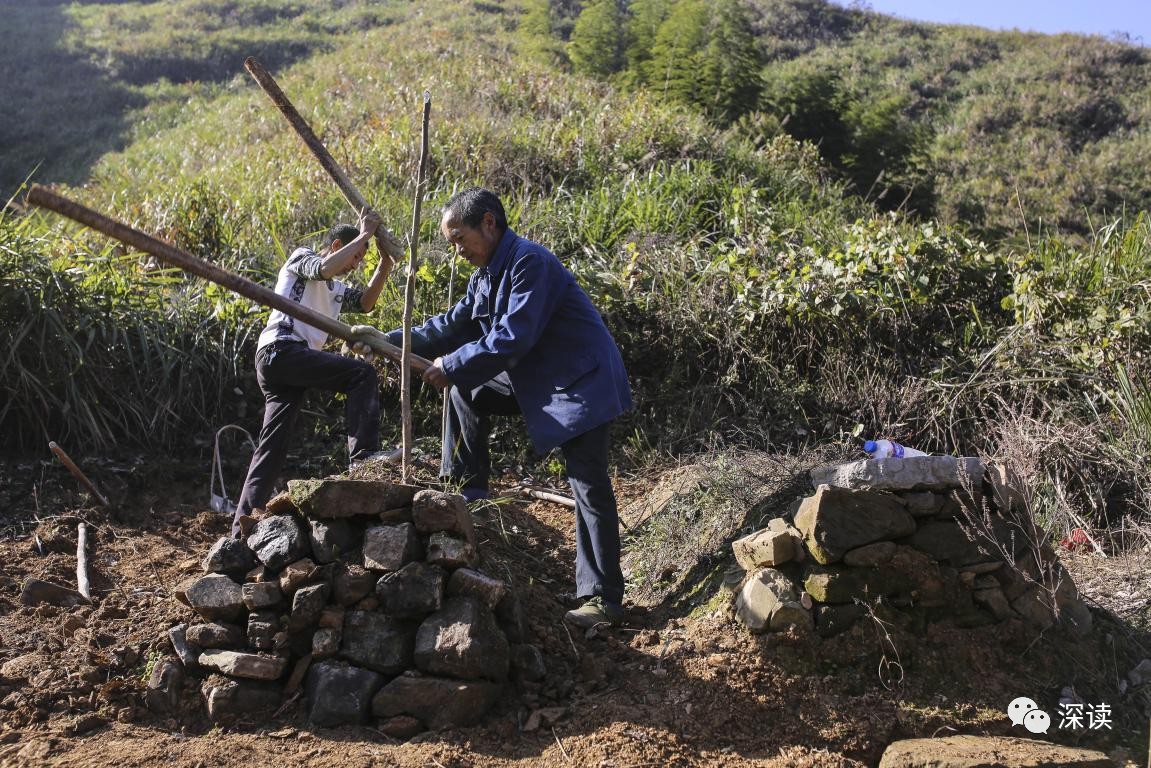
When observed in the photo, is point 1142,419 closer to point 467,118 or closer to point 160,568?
point 160,568

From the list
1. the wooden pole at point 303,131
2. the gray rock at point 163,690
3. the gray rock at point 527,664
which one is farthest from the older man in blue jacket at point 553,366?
the gray rock at point 163,690

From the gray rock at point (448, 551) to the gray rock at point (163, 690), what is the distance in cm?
100

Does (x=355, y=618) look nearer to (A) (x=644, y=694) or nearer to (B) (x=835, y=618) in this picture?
(A) (x=644, y=694)

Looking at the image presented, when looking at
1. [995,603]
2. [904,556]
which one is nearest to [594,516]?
[904,556]

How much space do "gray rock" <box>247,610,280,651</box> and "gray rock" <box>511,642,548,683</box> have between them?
878 mm

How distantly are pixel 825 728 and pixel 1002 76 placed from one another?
19.7m

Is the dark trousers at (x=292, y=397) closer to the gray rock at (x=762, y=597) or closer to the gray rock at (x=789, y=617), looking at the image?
the gray rock at (x=762, y=597)

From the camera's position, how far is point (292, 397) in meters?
4.96

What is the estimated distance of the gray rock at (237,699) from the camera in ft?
11.5

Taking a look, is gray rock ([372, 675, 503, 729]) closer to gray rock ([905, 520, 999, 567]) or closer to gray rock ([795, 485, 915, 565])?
gray rock ([795, 485, 915, 565])

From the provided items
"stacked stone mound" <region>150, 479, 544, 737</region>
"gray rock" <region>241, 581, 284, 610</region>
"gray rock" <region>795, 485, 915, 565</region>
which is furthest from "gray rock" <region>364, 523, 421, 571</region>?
"gray rock" <region>795, 485, 915, 565</region>

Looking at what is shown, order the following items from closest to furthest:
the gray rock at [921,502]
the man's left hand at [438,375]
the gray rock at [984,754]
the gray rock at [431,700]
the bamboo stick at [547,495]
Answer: the gray rock at [984,754] → the gray rock at [431,700] → the gray rock at [921,502] → the man's left hand at [438,375] → the bamboo stick at [547,495]

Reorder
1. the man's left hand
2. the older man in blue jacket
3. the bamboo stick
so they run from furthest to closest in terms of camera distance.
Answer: the bamboo stick < the man's left hand < the older man in blue jacket

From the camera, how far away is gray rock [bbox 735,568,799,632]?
12.5 ft
